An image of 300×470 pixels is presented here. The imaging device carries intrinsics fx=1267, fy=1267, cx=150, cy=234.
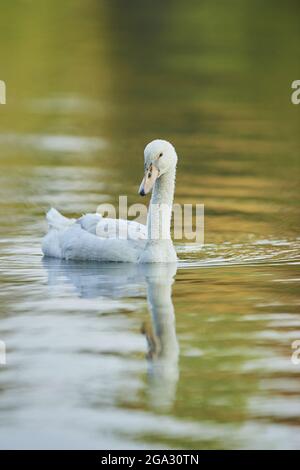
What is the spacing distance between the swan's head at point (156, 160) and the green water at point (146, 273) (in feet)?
3.85

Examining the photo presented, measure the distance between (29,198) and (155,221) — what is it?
4457 mm

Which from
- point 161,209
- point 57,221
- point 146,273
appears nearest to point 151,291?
point 146,273

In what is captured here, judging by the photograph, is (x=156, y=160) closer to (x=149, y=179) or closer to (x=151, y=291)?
(x=149, y=179)

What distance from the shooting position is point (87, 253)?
15.9 meters

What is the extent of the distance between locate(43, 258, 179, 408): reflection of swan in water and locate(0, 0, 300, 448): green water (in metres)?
0.03

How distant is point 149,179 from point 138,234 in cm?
83

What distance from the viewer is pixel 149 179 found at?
15.5 meters

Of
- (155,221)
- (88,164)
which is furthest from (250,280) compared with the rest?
(88,164)

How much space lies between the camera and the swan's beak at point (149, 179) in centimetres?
1535

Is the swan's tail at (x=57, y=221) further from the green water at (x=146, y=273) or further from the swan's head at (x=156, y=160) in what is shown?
the swan's head at (x=156, y=160)

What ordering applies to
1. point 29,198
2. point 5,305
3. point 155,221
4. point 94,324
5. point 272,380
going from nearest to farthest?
point 272,380 < point 94,324 < point 5,305 < point 155,221 < point 29,198

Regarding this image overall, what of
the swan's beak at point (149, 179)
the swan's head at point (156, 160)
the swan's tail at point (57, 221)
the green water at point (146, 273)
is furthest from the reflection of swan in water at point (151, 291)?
the swan's head at point (156, 160)

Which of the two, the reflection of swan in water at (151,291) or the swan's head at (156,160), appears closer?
A: the reflection of swan in water at (151,291)

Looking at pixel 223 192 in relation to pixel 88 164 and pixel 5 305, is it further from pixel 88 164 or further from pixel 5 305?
pixel 5 305
